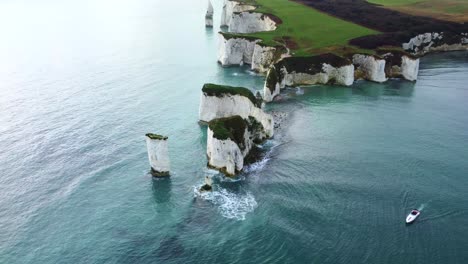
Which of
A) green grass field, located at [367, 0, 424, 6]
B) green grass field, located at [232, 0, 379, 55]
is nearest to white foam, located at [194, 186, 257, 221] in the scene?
green grass field, located at [232, 0, 379, 55]

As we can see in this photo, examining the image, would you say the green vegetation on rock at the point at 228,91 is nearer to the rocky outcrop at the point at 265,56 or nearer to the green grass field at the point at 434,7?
the rocky outcrop at the point at 265,56

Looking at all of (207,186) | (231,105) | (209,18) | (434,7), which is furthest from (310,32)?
(207,186)

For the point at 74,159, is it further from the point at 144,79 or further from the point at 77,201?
the point at 144,79

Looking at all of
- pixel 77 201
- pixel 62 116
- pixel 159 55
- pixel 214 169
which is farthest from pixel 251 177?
pixel 159 55

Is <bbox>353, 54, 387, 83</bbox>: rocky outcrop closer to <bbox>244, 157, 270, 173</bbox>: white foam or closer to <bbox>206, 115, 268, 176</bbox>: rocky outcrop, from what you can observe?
<bbox>206, 115, 268, 176</bbox>: rocky outcrop

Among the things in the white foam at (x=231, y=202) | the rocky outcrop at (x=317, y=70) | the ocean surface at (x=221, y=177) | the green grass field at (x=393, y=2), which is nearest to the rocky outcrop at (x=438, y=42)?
the ocean surface at (x=221, y=177)
